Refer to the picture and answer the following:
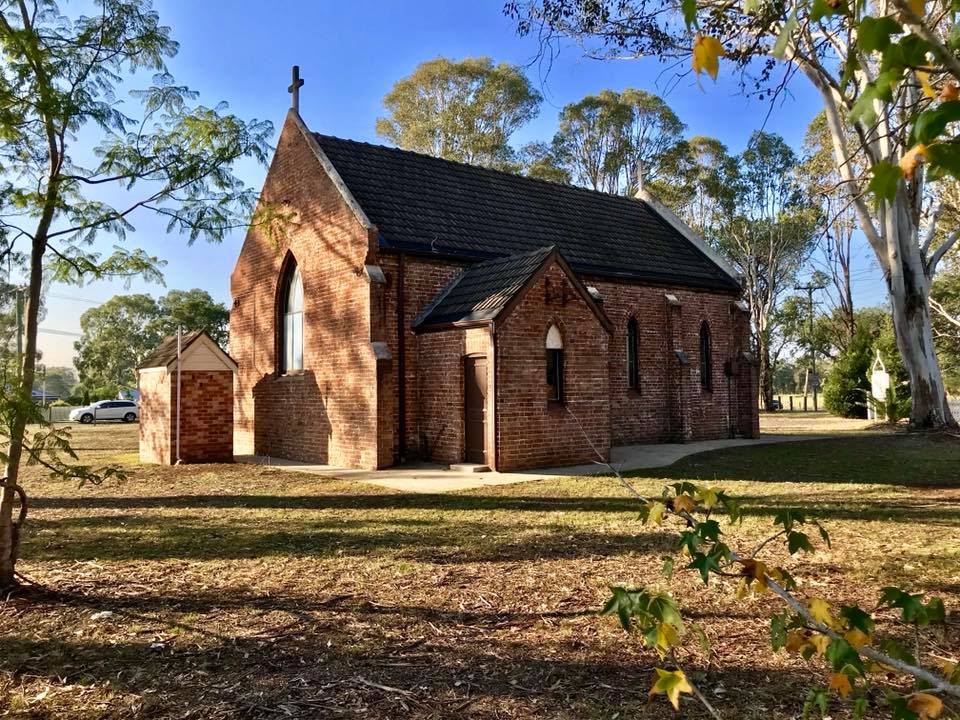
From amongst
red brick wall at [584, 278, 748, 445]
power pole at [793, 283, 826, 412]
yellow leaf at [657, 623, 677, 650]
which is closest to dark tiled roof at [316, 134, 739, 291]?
red brick wall at [584, 278, 748, 445]

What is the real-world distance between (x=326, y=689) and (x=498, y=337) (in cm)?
1010

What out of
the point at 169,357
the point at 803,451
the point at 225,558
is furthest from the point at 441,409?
the point at 803,451

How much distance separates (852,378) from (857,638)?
1443 inches

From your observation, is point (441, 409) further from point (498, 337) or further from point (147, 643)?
point (147, 643)

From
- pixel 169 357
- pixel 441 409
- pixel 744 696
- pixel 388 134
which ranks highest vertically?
pixel 388 134

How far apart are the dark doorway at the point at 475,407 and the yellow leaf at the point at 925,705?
1247 centimetres

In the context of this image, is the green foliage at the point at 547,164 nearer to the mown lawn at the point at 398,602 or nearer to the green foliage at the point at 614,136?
the green foliage at the point at 614,136

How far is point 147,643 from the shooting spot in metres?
4.62

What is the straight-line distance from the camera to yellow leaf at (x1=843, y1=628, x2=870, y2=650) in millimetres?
1857

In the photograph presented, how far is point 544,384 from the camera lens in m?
14.3

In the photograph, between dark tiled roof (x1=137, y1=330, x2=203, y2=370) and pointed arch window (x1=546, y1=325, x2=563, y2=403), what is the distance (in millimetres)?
8668

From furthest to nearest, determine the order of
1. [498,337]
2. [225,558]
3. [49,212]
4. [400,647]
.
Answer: [498,337]
[225,558]
[49,212]
[400,647]

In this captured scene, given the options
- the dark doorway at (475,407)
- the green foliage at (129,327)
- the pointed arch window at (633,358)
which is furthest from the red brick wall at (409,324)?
the green foliage at (129,327)

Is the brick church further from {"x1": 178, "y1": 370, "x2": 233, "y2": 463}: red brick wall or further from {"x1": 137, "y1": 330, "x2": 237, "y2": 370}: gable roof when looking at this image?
{"x1": 137, "y1": 330, "x2": 237, "y2": 370}: gable roof
